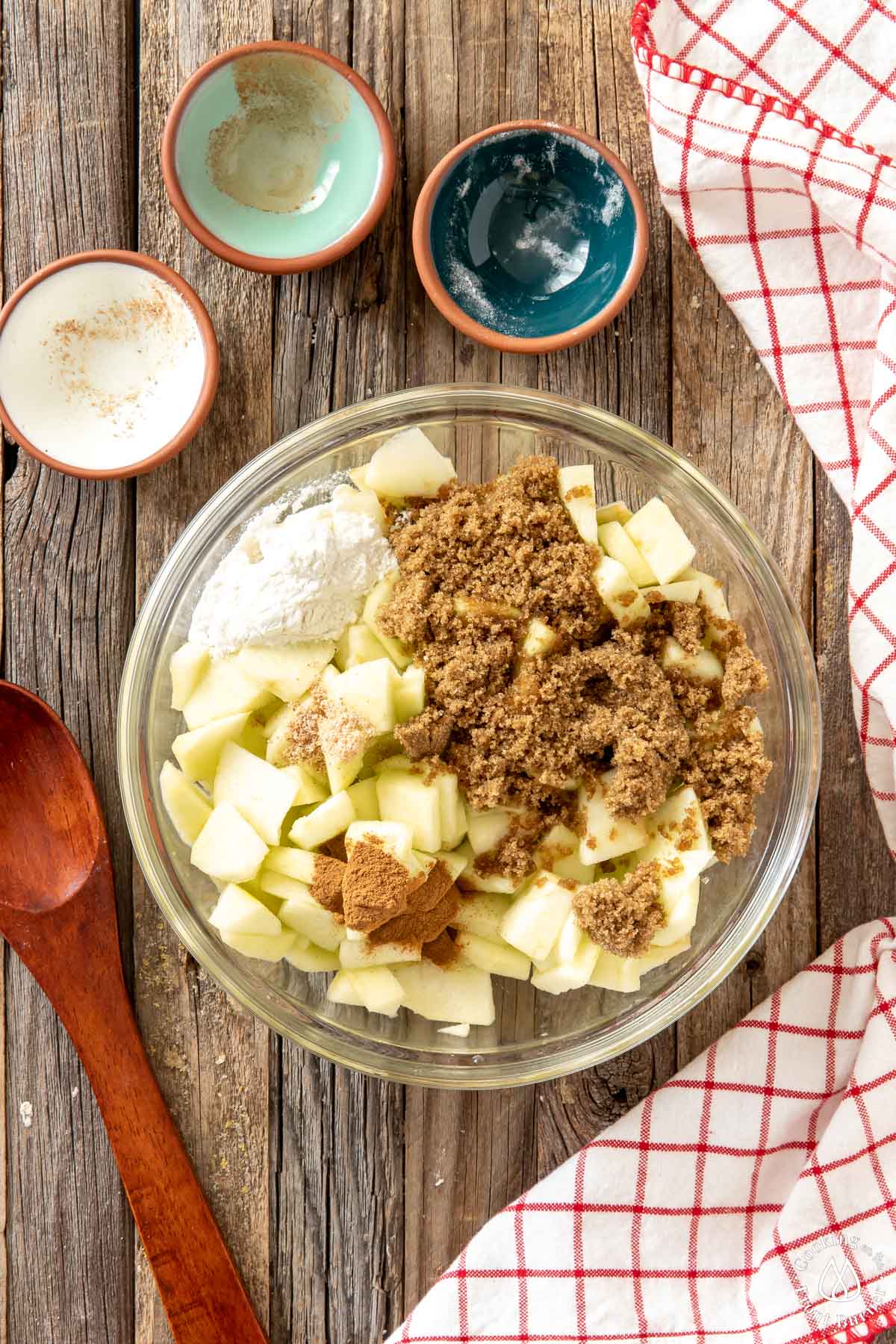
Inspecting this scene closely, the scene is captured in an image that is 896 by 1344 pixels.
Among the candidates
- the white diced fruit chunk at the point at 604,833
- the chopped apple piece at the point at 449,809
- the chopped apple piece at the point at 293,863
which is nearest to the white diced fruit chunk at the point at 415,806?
the chopped apple piece at the point at 449,809

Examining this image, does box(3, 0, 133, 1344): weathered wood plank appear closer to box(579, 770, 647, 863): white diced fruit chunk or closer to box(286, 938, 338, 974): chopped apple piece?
box(286, 938, 338, 974): chopped apple piece

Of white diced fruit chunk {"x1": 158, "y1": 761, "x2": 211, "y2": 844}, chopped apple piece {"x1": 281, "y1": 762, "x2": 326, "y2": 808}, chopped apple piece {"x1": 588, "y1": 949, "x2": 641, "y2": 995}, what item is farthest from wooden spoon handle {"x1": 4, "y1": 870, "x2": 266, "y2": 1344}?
chopped apple piece {"x1": 588, "y1": 949, "x2": 641, "y2": 995}

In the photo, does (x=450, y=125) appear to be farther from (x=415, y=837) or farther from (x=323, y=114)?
(x=415, y=837)

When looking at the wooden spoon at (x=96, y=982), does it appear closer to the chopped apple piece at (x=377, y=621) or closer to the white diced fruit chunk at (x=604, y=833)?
the chopped apple piece at (x=377, y=621)

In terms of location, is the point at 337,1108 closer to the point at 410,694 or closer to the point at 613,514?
the point at 410,694

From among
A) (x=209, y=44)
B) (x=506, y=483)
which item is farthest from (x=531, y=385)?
(x=209, y=44)

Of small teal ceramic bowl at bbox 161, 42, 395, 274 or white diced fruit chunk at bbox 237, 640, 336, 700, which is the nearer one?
white diced fruit chunk at bbox 237, 640, 336, 700

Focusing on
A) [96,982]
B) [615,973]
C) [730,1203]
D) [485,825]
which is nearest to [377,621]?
[485,825]
